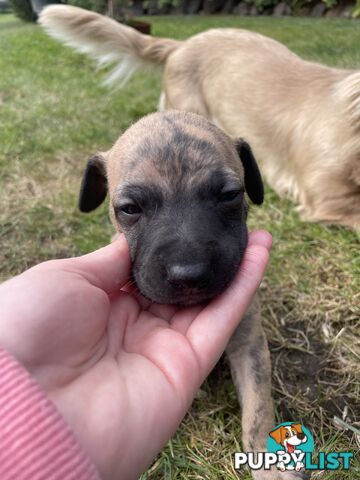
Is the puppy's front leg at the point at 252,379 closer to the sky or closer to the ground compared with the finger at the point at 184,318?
closer to the ground

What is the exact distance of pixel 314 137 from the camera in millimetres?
4309

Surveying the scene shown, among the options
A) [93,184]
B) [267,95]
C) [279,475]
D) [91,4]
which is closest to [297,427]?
[279,475]

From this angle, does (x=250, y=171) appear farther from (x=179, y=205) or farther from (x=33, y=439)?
(x=33, y=439)

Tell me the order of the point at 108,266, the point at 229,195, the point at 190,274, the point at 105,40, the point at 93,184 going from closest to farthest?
the point at 190,274
the point at 108,266
the point at 229,195
the point at 93,184
the point at 105,40

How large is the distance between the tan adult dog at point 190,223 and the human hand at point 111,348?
132 mm

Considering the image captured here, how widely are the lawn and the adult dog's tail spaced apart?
780 mm

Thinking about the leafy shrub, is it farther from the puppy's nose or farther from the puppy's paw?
the puppy's paw

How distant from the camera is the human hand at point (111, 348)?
1.52 meters

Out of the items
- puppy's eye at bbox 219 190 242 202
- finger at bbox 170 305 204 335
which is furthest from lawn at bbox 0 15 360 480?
puppy's eye at bbox 219 190 242 202

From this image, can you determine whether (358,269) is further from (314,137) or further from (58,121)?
(58,121)

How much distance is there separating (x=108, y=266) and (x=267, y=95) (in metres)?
3.42

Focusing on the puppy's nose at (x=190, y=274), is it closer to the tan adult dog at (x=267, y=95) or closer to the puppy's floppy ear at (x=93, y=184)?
the puppy's floppy ear at (x=93, y=184)

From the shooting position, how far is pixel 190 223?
207cm

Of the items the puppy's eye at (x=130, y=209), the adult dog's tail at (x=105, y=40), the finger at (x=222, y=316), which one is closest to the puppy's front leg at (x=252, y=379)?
the finger at (x=222, y=316)
